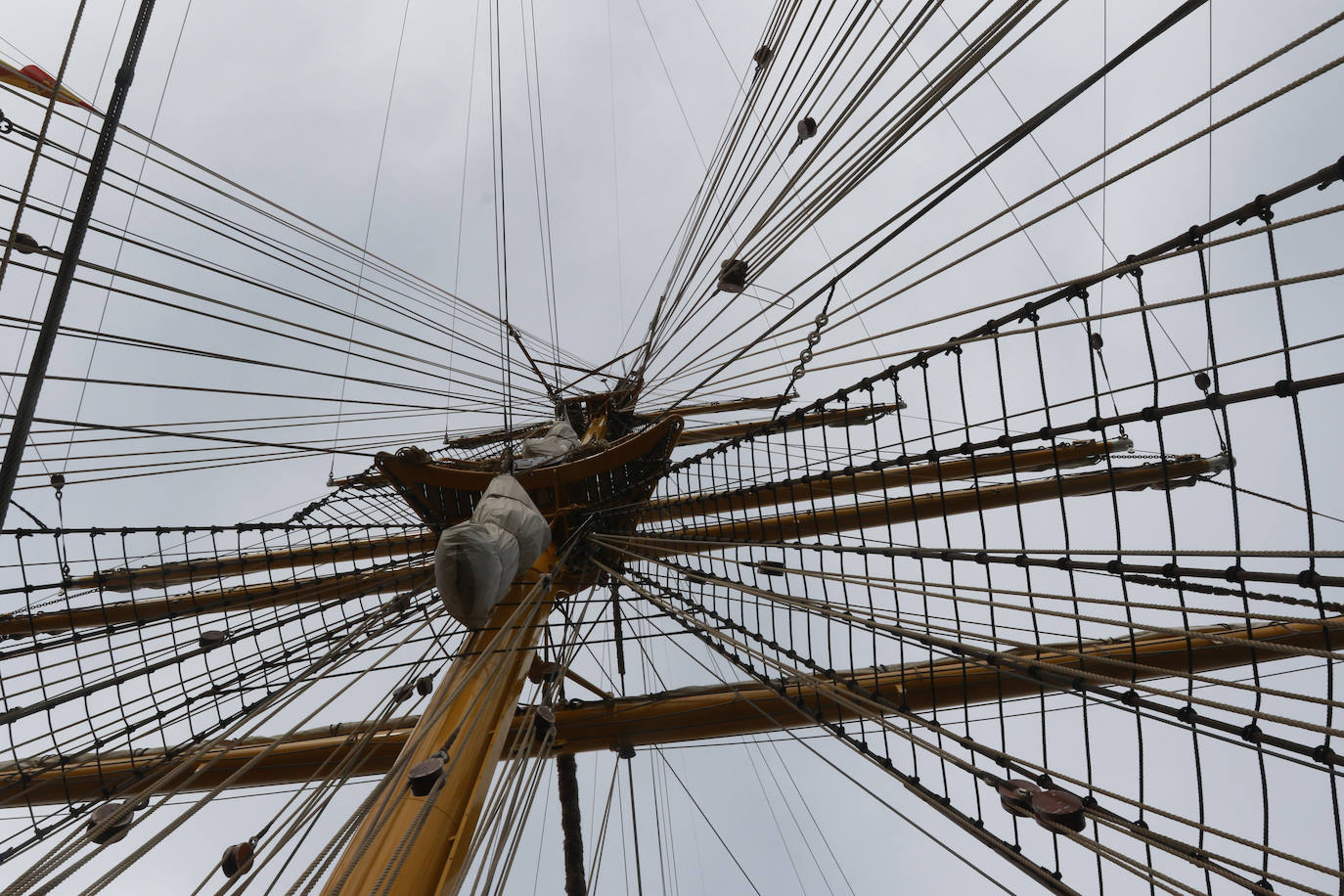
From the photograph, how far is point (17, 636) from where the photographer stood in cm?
627

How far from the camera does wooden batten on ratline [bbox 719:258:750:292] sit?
3641 mm

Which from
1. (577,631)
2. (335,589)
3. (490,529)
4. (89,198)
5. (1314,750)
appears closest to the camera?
(89,198)

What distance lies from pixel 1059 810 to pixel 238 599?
6.76 m

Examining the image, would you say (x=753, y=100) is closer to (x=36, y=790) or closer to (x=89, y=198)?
(x=89, y=198)

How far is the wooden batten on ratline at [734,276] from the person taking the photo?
3.64 meters

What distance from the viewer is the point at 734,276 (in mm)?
3674

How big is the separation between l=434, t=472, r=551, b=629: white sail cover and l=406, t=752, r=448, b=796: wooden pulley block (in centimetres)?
51

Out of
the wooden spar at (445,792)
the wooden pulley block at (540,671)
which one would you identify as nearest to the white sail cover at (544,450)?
the wooden pulley block at (540,671)

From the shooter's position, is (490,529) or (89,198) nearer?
(89,198)

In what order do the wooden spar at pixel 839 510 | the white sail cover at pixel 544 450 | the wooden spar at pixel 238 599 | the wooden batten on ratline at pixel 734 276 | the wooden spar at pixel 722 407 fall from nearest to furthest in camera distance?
the wooden batten on ratline at pixel 734 276 → the white sail cover at pixel 544 450 → the wooden spar at pixel 238 599 → the wooden spar at pixel 839 510 → the wooden spar at pixel 722 407

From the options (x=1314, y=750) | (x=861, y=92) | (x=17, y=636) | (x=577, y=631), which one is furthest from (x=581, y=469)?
(x=17, y=636)

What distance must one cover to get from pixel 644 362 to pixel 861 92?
3.43 metres

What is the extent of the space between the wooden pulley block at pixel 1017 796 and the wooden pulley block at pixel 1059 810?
41 millimetres

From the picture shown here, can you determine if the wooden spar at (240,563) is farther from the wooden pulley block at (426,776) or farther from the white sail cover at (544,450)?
the wooden pulley block at (426,776)
